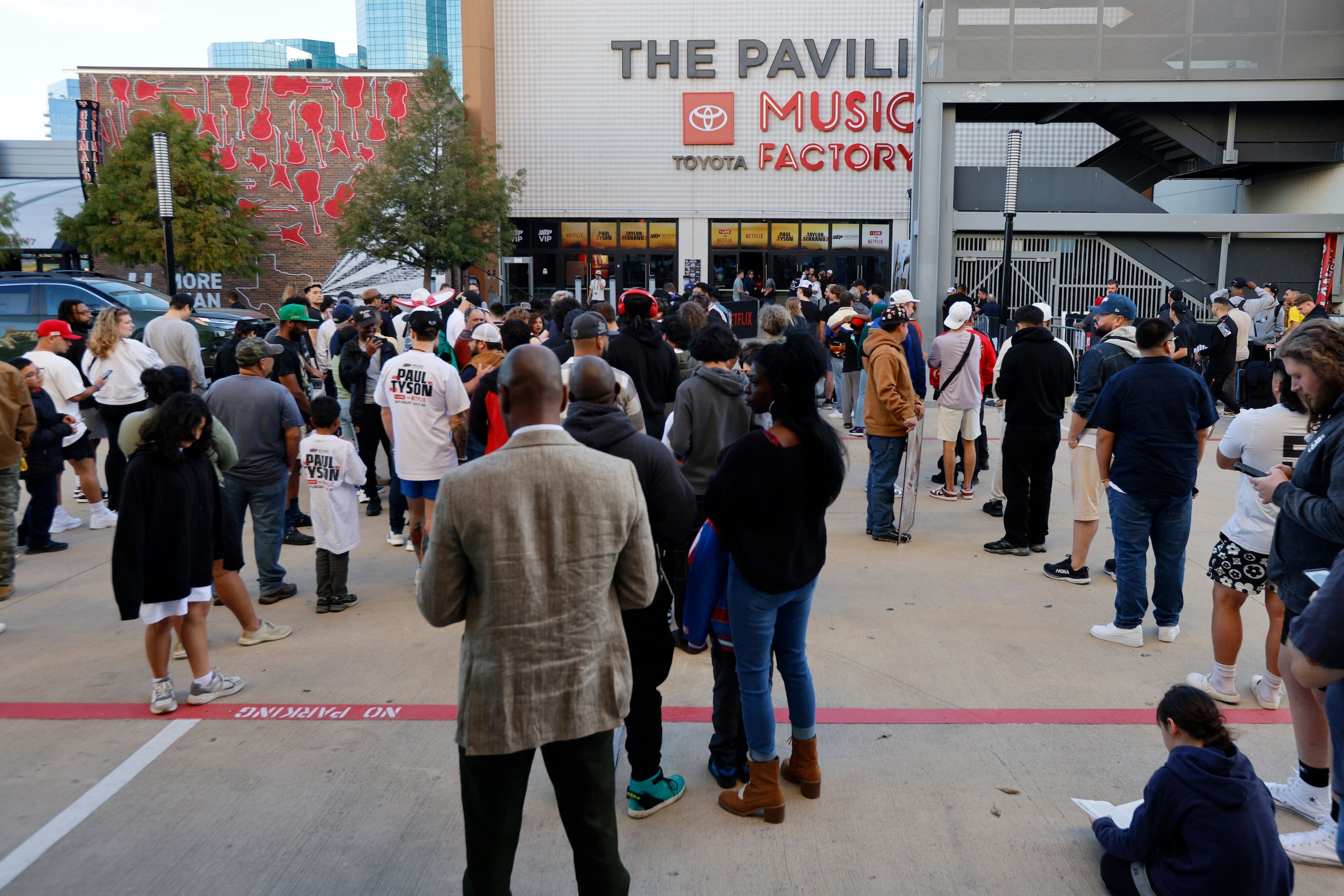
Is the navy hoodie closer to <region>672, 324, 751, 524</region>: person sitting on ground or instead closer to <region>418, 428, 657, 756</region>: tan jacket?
<region>418, 428, 657, 756</region>: tan jacket

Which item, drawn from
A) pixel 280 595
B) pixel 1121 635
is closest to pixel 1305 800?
pixel 1121 635

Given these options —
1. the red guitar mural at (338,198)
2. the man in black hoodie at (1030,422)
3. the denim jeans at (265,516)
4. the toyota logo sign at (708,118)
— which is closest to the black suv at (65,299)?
the denim jeans at (265,516)

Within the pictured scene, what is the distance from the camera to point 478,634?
8.32 ft

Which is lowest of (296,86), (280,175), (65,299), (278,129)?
(65,299)

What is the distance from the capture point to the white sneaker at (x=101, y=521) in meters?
8.48

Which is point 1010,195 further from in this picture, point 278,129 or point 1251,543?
point 278,129

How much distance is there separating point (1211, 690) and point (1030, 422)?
113 inches

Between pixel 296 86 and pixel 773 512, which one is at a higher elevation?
pixel 296 86

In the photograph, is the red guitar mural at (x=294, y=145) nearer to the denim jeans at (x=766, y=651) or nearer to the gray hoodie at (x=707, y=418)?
the gray hoodie at (x=707, y=418)

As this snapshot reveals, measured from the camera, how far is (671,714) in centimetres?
472

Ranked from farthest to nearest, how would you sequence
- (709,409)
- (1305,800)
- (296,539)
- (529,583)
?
1. (296,539)
2. (709,409)
3. (1305,800)
4. (529,583)

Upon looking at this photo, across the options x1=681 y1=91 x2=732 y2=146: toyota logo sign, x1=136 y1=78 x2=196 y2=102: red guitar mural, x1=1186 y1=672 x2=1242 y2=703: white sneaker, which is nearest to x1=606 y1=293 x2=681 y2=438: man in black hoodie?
x1=1186 y1=672 x2=1242 y2=703: white sneaker

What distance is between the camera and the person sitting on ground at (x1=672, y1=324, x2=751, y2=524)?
17.0 ft

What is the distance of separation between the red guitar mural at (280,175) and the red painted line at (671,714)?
26.8m
